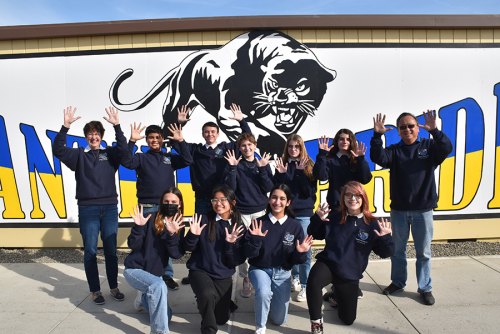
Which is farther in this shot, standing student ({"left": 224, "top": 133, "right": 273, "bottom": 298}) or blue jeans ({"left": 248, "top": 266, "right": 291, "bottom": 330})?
standing student ({"left": 224, "top": 133, "right": 273, "bottom": 298})

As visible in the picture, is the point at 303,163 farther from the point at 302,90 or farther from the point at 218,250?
the point at 302,90

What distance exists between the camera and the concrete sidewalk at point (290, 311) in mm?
3018

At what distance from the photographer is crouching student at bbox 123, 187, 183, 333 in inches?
116

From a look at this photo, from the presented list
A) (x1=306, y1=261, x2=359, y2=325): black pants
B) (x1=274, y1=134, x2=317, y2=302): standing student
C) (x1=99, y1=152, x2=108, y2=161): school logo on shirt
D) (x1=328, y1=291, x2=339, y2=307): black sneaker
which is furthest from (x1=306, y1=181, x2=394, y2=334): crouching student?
(x1=99, y1=152, x2=108, y2=161): school logo on shirt

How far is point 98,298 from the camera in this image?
11.6 ft

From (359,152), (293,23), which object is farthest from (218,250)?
(293,23)

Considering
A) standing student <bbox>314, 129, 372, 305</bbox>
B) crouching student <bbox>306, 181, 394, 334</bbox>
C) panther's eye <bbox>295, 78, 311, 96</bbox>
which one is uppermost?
panther's eye <bbox>295, 78, 311, 96</bbox>

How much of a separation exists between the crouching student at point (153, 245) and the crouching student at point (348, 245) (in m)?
1.25

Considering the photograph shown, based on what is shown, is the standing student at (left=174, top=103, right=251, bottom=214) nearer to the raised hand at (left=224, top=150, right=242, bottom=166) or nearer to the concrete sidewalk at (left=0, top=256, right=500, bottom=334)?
the raised hand at (left=224, top=150, right=242, bottom=166)

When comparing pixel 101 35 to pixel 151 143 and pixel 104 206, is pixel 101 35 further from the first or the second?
pixel 104 206

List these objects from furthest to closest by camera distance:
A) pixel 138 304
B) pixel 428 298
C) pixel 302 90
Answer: pixel 302 90 < pixel 428 298 < pixel 138 304

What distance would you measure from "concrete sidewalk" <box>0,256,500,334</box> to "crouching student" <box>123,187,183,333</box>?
40cm

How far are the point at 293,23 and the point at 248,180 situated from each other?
2935 mm

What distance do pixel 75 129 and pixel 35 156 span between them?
0.77 meters
